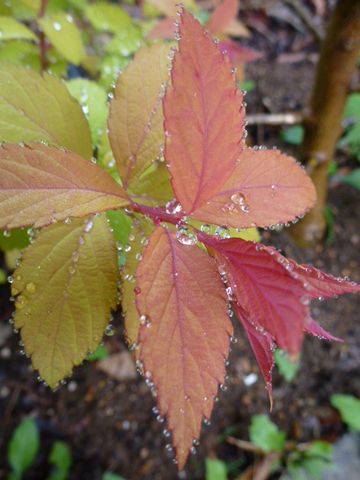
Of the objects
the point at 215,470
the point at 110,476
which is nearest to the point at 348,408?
the point at 215,470

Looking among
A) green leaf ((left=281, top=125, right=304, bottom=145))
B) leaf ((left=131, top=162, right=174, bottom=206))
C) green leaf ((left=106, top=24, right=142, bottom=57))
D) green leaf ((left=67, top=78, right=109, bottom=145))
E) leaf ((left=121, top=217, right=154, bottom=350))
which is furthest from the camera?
green leaf ((left=281, top=125, right=304, bottom=145))

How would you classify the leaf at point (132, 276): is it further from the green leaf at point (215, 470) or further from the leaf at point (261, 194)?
the green leaf at point (215, 470)

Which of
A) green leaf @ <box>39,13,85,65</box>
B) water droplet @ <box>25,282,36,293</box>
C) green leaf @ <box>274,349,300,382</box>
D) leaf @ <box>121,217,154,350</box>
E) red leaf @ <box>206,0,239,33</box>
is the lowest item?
green leaf @ <box>274,349,300,382</box>

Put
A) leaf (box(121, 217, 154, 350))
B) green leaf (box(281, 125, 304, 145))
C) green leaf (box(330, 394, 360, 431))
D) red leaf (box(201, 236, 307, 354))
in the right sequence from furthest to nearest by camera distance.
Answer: green leaf (box(281, 125, 304, 145))
green leaf (box(330, 394, 360, 431))
leaf (box(121, 217, 154, 350))
red leaf (box(201, 236, 307, 354))

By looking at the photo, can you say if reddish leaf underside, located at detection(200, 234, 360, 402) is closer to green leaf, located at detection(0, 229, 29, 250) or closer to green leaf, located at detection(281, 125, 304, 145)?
green leaf, located at detection(0, 229, 29, 250)

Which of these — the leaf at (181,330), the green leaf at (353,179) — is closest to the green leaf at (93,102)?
the leaf at (181,330)

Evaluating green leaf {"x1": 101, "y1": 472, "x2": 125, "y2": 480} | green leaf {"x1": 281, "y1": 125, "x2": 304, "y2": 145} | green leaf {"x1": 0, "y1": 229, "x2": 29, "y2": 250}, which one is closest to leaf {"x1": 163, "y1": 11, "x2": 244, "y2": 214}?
green leaf {"x1": 0, "y1": 229, "x2": 29, "y2": 250}

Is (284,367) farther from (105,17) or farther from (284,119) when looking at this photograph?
(105,17)
